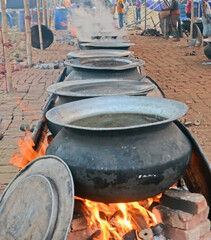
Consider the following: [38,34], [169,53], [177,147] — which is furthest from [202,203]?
[38,34]

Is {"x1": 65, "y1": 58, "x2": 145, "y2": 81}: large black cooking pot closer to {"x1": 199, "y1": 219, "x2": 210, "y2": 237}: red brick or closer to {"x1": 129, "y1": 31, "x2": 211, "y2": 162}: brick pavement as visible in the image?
{"x1": 129, "y1": 31, "x2": 211, "y2": 162}: brick pavement

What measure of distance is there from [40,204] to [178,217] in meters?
0.83

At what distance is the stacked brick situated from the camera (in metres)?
2.19

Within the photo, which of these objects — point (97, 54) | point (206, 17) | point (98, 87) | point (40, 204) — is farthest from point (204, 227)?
point (206, 17)

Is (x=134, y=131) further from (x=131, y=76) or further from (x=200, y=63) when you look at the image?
(x=200, y=63)

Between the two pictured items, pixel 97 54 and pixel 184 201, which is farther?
pixel 97 54

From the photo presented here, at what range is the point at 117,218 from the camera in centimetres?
233

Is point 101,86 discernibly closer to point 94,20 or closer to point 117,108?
point 117,108

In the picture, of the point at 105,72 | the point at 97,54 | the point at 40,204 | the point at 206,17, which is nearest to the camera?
the point at 40,204

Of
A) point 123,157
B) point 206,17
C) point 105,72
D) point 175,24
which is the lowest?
point 123,157

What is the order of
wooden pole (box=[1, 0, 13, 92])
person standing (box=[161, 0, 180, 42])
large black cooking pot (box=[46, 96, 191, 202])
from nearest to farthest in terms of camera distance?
large black cooking pot (box=[46, 96, 191, 202]) → wooden pole (box=[1, 0, 13, 92]) → person standing (box=[161, 0, 180, 42])

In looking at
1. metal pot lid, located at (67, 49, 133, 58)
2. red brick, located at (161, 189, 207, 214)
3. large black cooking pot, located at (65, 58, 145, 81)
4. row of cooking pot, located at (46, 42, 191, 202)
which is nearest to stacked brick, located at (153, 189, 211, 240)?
red brick, located at (161, 189, 207, 214)

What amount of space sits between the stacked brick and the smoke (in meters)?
10.2

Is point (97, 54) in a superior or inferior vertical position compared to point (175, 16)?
inferior
